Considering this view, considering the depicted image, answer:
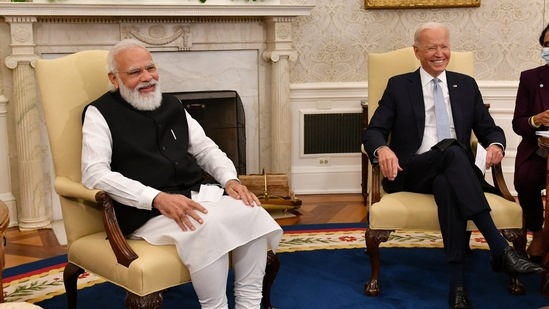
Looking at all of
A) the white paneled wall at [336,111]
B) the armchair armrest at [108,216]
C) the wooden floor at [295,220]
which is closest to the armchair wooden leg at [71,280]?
the armchair armrest at [108,216]

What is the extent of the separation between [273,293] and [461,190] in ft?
3.32

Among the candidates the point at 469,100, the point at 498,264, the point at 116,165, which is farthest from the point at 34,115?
the point at 498,264

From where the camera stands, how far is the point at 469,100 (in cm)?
367

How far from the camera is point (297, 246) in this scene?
13.7 ft

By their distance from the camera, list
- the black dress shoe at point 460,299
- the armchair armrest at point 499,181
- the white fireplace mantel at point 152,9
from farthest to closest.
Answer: the white fireplace mantel at point 152,9
the armchair armrest at point 499,181
the black dress shoe at point 460,299

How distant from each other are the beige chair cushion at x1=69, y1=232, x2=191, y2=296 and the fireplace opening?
7.61 feet

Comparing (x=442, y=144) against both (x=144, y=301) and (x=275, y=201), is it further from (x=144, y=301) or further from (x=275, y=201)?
(x=275, y=201)

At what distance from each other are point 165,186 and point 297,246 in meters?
1.41

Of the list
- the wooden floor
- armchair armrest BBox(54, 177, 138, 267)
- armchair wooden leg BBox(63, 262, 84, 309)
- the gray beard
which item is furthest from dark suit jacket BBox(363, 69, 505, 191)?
armchair wooden leg BBox(63, 262, 84, 309)

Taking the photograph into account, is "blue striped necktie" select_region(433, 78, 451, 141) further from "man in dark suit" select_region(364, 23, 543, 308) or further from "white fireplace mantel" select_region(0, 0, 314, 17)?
"white fireplace mantel" select_region(0, 0, 314, 17)

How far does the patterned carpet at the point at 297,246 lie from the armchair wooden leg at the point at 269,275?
93cm

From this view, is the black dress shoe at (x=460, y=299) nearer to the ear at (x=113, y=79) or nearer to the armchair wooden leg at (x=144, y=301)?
the armchair wooden leg at (x=144, y=301)

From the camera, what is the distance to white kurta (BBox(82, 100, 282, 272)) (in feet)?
8.73

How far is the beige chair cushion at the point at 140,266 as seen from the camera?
2.56 m
